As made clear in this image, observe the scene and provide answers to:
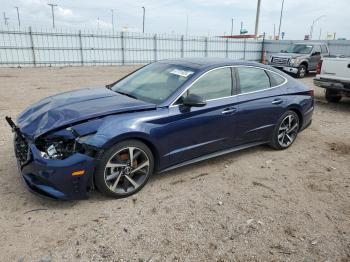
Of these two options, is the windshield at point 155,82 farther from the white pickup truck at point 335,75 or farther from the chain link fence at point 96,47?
the chain link fence at point 96,47

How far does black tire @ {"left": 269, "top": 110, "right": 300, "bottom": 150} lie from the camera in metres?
5.17

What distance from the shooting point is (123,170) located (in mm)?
3525

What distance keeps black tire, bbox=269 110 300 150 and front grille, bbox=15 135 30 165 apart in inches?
149

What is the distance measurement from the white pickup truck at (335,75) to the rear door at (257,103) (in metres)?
4.25

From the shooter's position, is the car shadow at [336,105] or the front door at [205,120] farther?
the car shadow at [336,105]

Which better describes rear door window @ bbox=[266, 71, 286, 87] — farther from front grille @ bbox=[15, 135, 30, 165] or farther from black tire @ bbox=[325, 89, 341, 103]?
black tire @ bbox=[325, 89, 341, 103]

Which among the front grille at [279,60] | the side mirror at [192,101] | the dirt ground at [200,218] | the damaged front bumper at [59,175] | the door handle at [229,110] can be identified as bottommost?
the dirt ground at [200,218]

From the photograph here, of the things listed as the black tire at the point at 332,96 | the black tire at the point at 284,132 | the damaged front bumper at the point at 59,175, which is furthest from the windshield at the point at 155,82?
the black tire at the point at 332,96

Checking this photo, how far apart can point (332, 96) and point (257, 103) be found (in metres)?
6.28

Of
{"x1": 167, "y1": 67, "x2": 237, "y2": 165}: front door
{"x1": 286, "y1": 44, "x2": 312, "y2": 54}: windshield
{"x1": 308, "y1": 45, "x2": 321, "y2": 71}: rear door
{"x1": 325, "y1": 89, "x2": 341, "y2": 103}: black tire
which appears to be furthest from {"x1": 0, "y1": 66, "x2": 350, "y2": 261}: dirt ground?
{"x1": 286, "y1": 44, "x2": 312, "y2": 54}: windshield

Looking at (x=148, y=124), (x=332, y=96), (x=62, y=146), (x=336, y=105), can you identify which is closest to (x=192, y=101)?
(x=148, y=124)

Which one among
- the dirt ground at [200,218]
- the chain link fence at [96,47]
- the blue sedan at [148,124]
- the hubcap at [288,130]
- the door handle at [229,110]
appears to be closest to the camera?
the dirt ground at [200,218]

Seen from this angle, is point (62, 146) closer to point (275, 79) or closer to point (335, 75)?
point (275, 79)

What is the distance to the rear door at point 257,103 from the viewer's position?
4555mm
